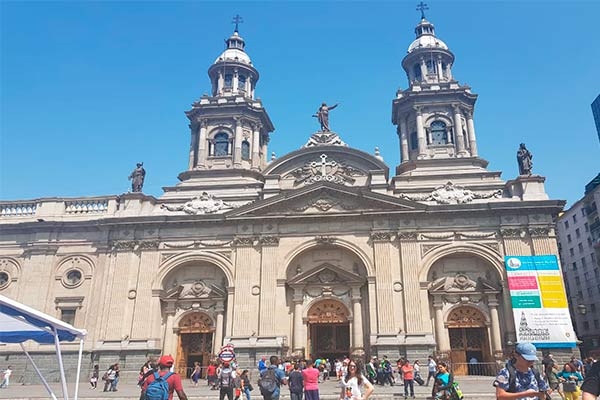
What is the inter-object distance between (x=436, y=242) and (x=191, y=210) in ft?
56.2

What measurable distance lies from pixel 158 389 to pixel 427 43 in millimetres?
40842

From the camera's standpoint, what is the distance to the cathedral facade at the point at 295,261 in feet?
95.8

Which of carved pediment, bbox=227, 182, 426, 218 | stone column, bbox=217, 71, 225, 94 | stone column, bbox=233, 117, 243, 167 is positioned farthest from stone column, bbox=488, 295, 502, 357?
stone column, bbox=217, 71, 225, 94

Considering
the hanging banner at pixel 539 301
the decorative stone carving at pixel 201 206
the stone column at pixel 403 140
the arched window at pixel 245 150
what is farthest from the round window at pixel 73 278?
the hanging banner at pixel 539 301

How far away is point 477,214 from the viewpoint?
30656 millimetres

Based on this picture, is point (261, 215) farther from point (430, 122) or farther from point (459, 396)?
point (459, 396)

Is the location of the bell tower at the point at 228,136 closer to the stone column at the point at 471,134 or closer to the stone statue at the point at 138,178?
the stone statue at the point at 138,178

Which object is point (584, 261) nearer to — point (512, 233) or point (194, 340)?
point (512, 233)

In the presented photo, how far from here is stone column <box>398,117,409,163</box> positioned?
38.4 meters

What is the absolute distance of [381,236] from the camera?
30.6 m

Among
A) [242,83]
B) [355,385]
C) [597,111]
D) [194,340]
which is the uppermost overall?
[597,111]

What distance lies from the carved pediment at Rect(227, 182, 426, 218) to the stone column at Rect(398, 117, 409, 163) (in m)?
8.25

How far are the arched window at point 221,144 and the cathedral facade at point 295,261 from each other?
5.73m

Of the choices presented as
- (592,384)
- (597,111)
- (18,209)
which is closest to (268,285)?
(18,209)
